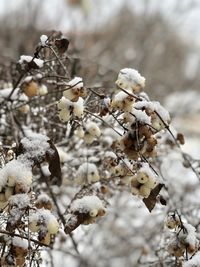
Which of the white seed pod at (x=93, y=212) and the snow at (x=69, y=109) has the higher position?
the snow at (x=69, y=109)

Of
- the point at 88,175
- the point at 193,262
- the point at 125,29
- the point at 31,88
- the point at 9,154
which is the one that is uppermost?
the point at 125,29

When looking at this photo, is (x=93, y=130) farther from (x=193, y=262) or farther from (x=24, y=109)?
(x=193, y=262)

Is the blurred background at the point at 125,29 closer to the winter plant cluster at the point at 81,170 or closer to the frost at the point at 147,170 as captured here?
the winter plant cluster at the point at 81,170

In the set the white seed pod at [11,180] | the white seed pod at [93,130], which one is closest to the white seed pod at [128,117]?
the white seed pod at [11,180]

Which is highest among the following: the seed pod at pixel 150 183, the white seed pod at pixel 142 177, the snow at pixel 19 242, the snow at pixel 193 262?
the white seed pod at pixel 142 177

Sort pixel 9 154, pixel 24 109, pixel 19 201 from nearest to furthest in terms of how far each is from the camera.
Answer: pixel 19 201
pixel 9 154
pixel 24 109

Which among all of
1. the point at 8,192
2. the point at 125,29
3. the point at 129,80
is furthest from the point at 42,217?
the point at 125,29

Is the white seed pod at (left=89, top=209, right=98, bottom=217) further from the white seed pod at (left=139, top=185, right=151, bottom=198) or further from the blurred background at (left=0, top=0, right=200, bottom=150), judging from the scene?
the blurred background at (left=0, top=0, right=200, bottom=150)

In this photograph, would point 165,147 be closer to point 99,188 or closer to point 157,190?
point 99,188

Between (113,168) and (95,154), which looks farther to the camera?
(95,154)

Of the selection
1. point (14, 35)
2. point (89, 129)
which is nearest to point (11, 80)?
point (89, 129)

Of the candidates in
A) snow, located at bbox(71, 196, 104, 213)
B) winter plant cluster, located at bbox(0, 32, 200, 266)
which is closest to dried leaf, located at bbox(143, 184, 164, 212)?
winter plant cluster, located at bbox(0, 32, 200, 266)

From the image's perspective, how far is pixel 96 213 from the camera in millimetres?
1222

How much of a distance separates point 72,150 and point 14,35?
576 cm
